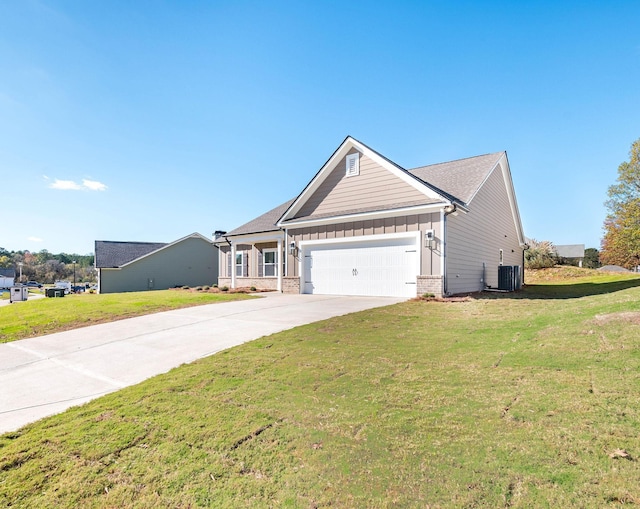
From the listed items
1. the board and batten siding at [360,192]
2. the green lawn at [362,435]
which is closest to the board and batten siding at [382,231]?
the board and batten siding at [360,192]

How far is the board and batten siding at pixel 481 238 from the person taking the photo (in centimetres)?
1211

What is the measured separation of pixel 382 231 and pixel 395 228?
0.55m

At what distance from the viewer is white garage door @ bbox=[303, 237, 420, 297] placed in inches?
480

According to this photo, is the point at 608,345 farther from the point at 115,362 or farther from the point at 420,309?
the point at 115,362

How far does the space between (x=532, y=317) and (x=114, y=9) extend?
1444 cm

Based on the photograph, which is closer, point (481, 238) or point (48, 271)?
point (481, 238)

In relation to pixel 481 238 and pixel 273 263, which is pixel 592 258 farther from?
pixel 273 263

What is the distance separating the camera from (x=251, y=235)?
19406 mm

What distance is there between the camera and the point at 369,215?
12938 mm

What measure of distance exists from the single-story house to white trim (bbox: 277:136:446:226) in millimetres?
41

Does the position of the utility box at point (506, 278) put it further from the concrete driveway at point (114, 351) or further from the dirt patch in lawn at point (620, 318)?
the dirt patch in lawn at point (620, 318)

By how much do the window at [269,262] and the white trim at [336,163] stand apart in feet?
11.8

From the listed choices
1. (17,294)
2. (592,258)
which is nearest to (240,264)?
(17,294)

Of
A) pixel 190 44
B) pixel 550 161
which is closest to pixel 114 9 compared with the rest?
pixel 190 44
